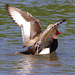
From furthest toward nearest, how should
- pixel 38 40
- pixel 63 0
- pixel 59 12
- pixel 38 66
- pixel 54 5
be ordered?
pixel 63 0 → pixel 54 5 → pixel 59 12 → pixel 38 40 → pixel 38 66

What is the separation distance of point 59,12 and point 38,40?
8.01 metres

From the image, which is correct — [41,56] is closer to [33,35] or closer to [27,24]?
[33,35]

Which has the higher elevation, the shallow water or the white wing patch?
the white wing patch

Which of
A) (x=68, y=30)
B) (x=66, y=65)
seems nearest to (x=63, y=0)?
(x=68, y=30)

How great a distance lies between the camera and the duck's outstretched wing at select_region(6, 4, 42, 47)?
376 inches

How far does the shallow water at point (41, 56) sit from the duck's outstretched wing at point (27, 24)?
25.6 inches

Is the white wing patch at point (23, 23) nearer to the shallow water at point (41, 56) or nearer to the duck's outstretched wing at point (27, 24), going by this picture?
the duck's outstretched wing at point (27, 24)

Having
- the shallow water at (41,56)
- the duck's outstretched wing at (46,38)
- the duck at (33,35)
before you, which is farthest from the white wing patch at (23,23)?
the shallow water at (41,56)

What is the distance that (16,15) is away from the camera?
393 inches

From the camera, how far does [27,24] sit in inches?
383

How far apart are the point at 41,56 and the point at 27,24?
3.57 feet

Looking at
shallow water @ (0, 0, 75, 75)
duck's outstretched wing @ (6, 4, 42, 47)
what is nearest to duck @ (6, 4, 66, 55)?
duck's outstretched wing @ (6, 4, 42, 47)

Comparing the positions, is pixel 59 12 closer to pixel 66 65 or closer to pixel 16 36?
pixel 16 36

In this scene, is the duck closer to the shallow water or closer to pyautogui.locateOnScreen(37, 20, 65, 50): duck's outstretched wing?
pyautogui.locateOnScreen(37, 20, 65, 50): duck's outstretched wing
